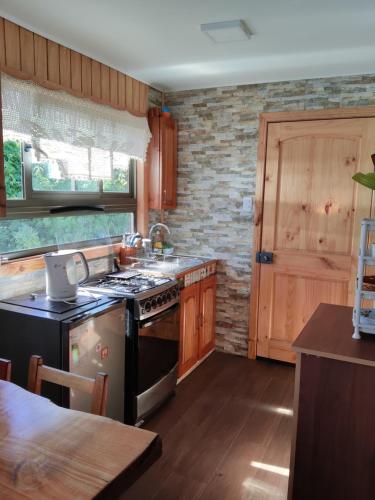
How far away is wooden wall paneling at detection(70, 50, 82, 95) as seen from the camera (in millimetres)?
2623

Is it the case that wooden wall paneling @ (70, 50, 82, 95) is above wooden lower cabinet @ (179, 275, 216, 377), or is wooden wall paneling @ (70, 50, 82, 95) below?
above

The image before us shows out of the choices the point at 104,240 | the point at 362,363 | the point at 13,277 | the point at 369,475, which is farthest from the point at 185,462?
the point at 104,240

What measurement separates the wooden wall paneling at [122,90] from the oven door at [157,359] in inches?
63.6

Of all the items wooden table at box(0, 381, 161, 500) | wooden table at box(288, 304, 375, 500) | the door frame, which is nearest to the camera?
wooden table at box(0, 381, 161, 500)

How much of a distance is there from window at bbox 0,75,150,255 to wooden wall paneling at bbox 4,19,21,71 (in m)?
0.10

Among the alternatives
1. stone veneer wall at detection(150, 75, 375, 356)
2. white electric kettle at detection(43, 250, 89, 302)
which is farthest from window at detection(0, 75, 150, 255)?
stone veneer wall at detection(150, 75, 375, 356)

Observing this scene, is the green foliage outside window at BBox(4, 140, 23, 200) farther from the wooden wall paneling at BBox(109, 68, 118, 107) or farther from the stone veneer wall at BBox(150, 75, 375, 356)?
the stone veneer wall at BBox(150, 75, 375, 356)

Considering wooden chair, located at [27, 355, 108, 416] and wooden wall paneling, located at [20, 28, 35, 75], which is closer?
wooden chair, located at [27, 355, 108, 416]

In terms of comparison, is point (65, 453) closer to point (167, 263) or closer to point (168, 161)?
point (167, 263)

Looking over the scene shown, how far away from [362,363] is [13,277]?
1899 mm

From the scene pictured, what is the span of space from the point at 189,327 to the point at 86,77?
199 centimetres

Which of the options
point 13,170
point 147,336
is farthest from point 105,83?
point 147,336

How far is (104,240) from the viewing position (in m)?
3.19

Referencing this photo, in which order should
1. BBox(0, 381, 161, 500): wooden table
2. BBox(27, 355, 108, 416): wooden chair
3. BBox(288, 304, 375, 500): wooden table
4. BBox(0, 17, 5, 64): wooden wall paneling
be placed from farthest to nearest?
BBox(0, 17, 5, 64): wooden wall paneling, BBox(288, 304, 375, 500): wooden table, BBox(27, 355, 108, 416): wooden chair, BBox(0, 381, 161, 500): wooden table
